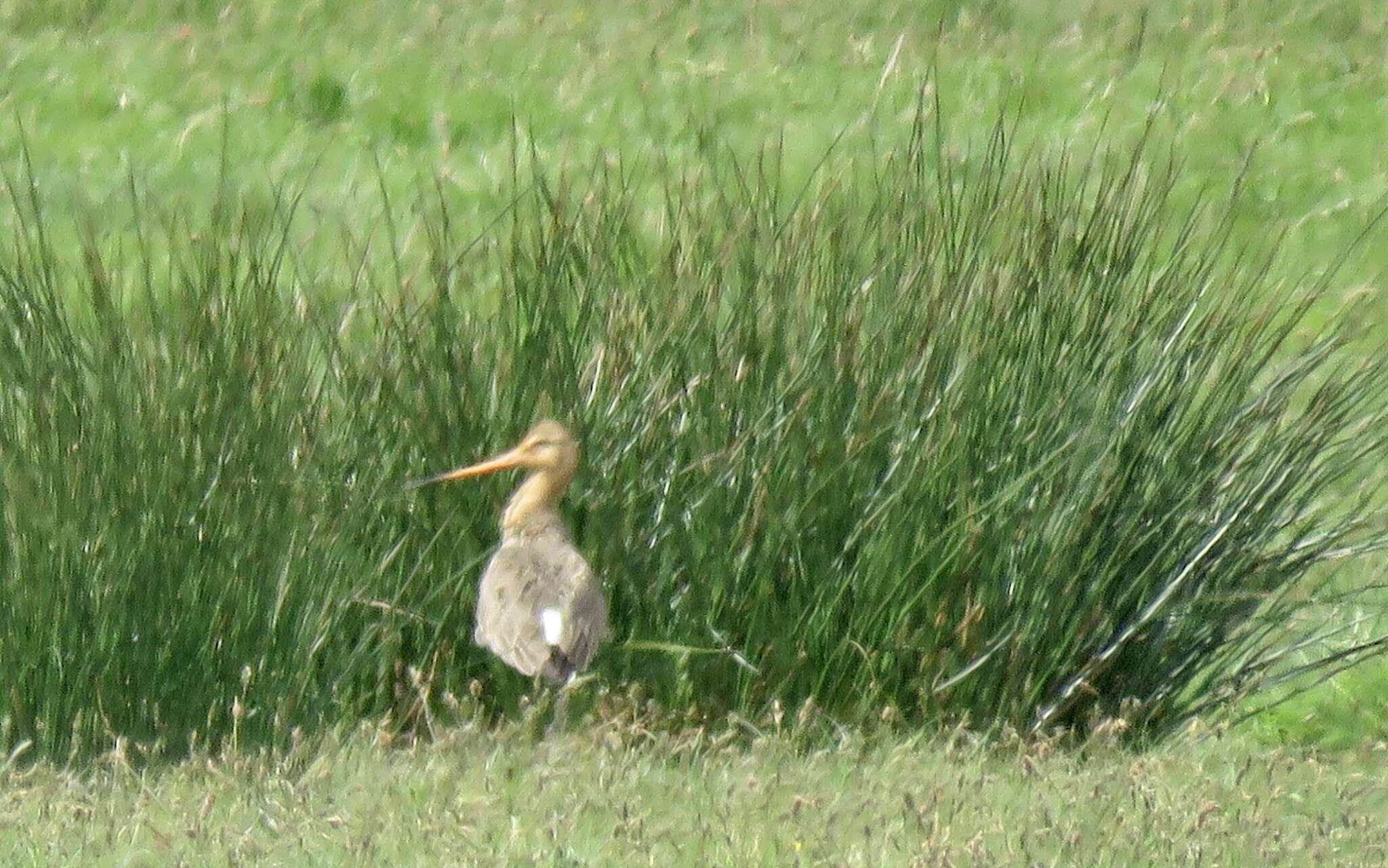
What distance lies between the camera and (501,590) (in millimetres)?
5801

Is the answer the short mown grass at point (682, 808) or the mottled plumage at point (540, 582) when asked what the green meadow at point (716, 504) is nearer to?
the short mown grass at point (682, 808)

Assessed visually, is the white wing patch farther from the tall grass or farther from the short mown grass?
the tall grass

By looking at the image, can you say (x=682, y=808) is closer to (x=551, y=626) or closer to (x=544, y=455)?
(x=551, y=626)

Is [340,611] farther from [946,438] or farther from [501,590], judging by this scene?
[946,438]

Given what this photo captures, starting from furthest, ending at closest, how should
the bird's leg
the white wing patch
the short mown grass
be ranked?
the bird's leg < the white wing patch < the short mown grass

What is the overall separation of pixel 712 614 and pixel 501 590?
0.59 metres

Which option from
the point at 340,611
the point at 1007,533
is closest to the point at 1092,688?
the point at 1007,533

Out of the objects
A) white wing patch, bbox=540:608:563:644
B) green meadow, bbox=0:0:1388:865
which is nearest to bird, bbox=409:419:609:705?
white wing patch, bbox=540:608:563:644

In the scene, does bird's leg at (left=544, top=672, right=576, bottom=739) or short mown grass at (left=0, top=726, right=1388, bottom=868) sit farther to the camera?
bird's leg at (left=544, top=672, right=576, bottom=739)

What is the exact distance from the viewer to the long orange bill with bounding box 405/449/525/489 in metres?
5.91

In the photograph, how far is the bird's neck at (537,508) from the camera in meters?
5.89

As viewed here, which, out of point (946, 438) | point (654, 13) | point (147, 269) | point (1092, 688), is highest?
point (147, 269)

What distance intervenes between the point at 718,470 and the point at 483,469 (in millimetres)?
563

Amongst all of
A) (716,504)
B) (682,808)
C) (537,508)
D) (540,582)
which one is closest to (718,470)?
(716,504)
